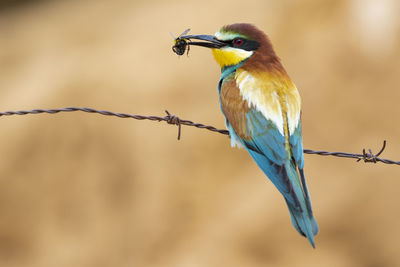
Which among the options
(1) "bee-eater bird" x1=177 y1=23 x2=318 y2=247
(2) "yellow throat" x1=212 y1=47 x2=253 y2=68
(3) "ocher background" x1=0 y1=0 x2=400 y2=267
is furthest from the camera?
(3) "ocher background" x1=0 y1=0 x2=400 y2=267

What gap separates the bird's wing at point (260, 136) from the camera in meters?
2.47

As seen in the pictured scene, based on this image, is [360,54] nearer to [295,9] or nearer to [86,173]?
[295,9]

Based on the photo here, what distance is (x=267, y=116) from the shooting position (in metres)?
2.60

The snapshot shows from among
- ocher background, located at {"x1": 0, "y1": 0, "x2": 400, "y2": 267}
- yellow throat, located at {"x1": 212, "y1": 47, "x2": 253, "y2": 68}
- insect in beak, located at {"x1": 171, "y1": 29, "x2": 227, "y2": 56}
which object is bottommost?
ocher background, located at {"x1": 0, "y1": 0, "x2": 400, "y2": 267}

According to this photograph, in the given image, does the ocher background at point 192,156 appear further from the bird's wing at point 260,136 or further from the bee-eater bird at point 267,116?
the bird's wing at point 260,136

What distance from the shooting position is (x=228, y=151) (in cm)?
590

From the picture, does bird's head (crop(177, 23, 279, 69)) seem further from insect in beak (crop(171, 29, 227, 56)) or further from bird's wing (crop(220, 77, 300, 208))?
bird's wing (crop(220, 77, 300, 208))

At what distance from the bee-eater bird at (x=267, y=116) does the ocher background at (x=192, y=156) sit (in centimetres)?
283

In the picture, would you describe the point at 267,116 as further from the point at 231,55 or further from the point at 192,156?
the point at 192,156

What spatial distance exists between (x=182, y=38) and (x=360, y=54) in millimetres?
3496

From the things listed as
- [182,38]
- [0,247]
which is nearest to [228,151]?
[0,247]

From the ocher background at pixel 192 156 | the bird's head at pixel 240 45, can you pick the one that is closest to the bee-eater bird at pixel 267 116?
the bird's head at pixel 240 45

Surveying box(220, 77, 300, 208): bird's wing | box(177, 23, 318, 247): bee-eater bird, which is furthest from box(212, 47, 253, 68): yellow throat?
box(220, 77, 300, 208): bird's wing

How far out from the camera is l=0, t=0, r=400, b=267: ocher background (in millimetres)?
5527
